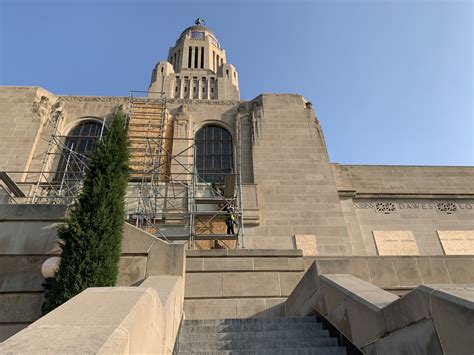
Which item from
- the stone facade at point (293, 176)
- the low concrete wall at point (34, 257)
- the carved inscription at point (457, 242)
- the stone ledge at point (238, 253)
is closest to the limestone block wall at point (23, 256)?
the low concrete wall at point (34, 257)

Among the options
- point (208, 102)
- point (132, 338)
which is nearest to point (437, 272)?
point (132, 338)

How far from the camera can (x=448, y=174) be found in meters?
16.6

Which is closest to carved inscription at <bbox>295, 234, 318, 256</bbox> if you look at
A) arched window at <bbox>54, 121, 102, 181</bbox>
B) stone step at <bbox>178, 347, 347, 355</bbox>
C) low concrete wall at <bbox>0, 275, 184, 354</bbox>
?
stone step at <bbox>178, 347, 347, 355</bbox>

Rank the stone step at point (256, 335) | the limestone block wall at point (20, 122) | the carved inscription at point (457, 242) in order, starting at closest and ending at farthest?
the stone step at point (256, 335), the carved inscription at point (457, 242), the limestone block wall at point (20, 122)

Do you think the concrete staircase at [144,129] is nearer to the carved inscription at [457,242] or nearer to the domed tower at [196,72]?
the carved inscription at [457,242]

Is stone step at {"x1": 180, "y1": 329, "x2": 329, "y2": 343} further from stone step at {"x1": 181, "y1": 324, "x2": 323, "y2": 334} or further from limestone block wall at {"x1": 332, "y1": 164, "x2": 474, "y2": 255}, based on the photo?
limestone block wall at {"x1": 332, "y1": 164, "x2": 474, "y2": 255}

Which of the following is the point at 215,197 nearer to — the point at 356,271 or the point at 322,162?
the point at 322,162

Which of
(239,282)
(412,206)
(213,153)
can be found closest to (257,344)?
(239,282)

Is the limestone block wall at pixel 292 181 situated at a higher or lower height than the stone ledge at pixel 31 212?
higher

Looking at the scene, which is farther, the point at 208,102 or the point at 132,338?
the point at 208,102

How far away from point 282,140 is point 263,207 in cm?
412

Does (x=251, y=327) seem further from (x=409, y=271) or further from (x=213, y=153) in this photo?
(x=213, y=153)

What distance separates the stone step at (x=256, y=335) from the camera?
499cm

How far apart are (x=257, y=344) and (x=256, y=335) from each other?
1.23 ft
